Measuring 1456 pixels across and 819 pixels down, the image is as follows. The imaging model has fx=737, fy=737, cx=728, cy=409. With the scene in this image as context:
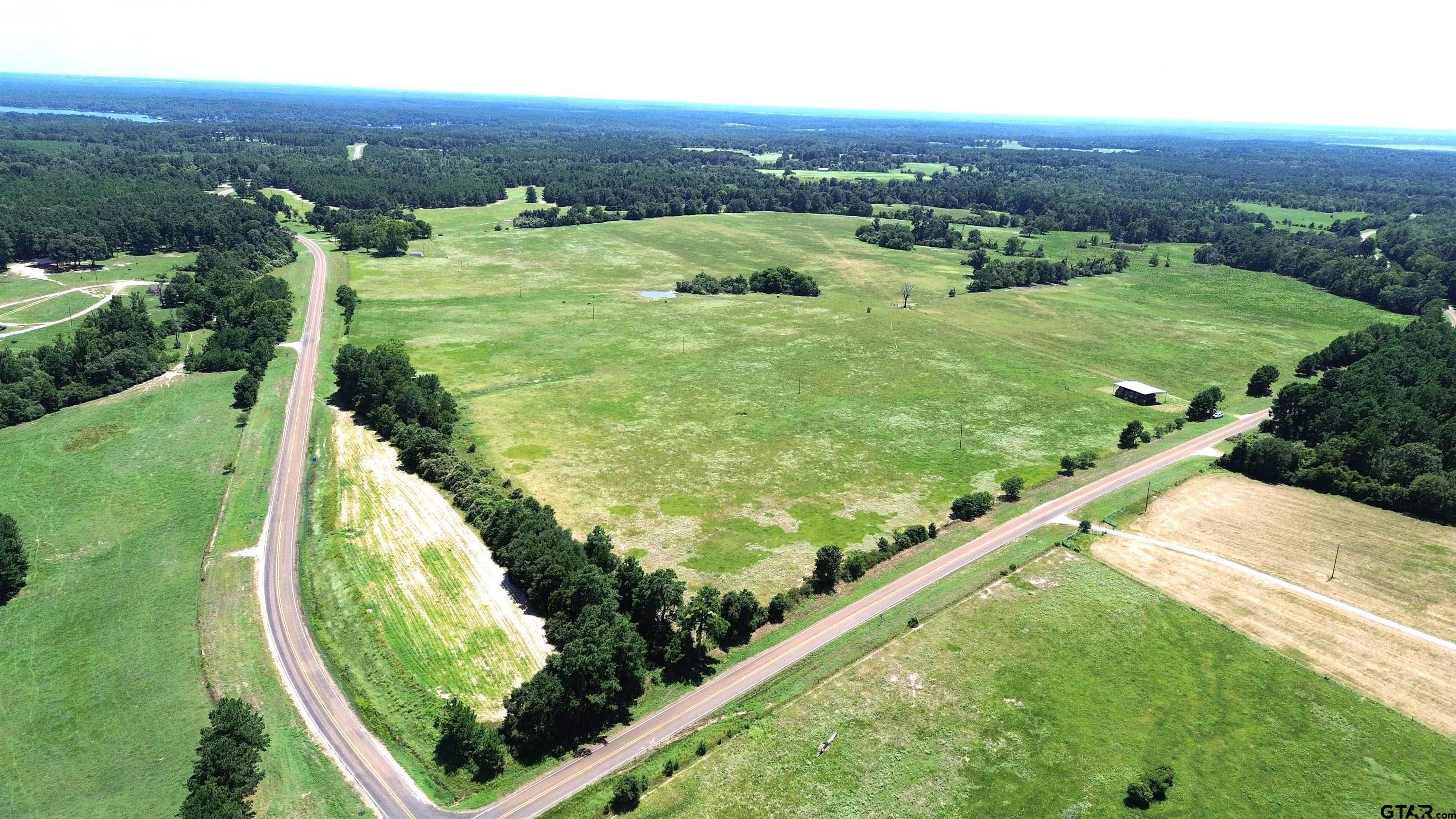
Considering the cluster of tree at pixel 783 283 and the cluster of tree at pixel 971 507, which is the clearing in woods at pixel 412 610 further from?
the cluster of tree at pixel 783 283

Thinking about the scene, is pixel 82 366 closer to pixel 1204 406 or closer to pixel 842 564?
pixel 842 564

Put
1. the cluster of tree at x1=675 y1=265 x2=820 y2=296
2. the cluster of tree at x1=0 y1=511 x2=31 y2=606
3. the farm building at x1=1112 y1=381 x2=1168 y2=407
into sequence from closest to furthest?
1. the cluster of tree at x1=0 y1=511 x2=31 y2=606
2. the farm building at x1=1112 y1=381 x2=1168 y2=407
3. the cluster of tree at x1=675 y1=265 x2=820 y2=296

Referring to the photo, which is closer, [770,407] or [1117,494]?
[1117,494]

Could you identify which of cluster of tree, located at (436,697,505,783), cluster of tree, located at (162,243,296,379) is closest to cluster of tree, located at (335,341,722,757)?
cluster of tree, located at (436,697,505,783)

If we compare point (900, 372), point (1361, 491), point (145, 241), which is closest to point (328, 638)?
point (900, 372)

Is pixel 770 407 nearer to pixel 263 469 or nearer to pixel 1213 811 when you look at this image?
pixel 263 469

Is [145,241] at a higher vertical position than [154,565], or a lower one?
higher

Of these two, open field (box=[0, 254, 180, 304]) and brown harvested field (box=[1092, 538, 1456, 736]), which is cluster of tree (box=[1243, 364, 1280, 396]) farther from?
open field (box=[0, 254, 180, 304])

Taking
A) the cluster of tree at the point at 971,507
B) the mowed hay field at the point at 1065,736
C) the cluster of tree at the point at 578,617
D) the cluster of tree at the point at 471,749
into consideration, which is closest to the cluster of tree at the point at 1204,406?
the cluster of tree at the point at 971,507
